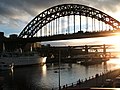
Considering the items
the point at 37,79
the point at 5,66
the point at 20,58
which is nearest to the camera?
the point at 37,79

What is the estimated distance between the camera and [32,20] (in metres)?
128

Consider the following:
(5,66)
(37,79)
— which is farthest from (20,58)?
(37,79)

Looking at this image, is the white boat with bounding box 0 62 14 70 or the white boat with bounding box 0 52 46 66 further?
the white boat with bounding box 0 52 46 66

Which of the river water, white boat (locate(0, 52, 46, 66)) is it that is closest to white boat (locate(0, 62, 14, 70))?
white boat (locate(0, 52, 46, 66))

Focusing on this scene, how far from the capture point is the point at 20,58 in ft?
371

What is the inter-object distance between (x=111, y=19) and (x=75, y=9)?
1539cm

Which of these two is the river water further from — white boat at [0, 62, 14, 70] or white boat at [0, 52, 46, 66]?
white boat at [0, 52, 46, 66]

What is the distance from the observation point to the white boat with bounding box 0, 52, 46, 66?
10644 cm

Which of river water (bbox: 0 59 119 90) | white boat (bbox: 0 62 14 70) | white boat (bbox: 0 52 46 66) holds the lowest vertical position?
river water (bbox: 0 59 119 90)

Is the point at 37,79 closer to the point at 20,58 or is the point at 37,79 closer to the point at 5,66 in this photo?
the point at 5,66

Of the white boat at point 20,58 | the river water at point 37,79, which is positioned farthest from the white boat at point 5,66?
the river water at point 37,79

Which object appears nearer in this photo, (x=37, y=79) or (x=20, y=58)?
(x=37, y=79)

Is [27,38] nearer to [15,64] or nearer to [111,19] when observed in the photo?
[15,64]

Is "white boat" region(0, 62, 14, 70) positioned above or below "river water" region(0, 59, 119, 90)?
above
